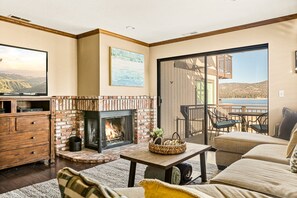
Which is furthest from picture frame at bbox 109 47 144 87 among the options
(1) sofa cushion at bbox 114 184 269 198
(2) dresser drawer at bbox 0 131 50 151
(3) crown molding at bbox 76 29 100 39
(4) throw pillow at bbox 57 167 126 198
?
(4) throw pillow at bbox 57 167 126 198

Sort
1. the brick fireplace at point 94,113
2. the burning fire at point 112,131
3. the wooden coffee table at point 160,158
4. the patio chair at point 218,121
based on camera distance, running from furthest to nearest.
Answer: the patio chair at point 218,121
the burning fire at point 112,131
the brick fireplace at point 94,113
the wooden coffee table at point 160,158

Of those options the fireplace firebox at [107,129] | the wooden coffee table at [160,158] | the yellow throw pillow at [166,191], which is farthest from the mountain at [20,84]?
the yellow throw pillow at [166,191]

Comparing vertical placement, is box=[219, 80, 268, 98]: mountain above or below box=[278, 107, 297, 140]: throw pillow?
above

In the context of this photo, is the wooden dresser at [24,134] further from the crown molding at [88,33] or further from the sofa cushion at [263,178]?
the sofa cushion at [263,178]

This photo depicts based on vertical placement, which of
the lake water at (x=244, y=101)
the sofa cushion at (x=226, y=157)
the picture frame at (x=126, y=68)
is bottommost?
the sofa cushion at (x=226, y=157)

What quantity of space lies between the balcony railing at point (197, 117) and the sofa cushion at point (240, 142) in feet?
4.52

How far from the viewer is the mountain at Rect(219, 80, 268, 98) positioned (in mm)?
4398

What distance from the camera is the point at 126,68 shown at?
15.2 feet

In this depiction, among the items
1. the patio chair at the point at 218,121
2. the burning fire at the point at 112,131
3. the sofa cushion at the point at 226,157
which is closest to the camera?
the sofa cushion at the point at 226,157

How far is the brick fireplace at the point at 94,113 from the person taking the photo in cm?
412

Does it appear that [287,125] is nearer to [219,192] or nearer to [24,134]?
[219,192]

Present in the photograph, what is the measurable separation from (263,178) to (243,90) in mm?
3358

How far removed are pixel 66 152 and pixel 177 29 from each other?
3107 millimetres

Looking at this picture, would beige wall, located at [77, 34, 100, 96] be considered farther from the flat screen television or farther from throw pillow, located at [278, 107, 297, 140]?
throw pillow, located at [278, 107, 297, 140]
